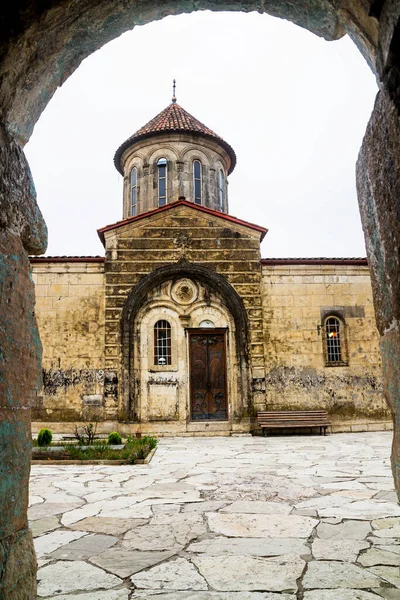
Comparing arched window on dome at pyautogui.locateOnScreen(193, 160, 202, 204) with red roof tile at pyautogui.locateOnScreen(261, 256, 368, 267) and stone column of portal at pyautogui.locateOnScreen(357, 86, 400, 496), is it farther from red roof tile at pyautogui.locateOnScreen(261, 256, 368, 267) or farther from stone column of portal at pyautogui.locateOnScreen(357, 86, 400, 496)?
stone column of portal at pyautogui.locateOnScreen(357, 86, 400, 496)

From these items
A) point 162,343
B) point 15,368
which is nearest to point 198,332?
point 162,343

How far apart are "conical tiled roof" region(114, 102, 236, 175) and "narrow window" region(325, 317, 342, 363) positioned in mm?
8766

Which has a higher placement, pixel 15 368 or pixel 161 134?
pixel 161 134

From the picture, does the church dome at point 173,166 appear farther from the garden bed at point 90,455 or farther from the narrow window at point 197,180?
the garden bed at point 90,455

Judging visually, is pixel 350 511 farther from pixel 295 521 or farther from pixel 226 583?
pixel 226 583

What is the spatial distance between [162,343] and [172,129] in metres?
8.91

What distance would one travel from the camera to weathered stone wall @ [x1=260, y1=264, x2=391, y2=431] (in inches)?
591

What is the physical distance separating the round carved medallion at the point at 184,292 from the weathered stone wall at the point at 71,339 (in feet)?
7.19

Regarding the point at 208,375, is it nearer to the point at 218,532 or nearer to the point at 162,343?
the point at 162,343

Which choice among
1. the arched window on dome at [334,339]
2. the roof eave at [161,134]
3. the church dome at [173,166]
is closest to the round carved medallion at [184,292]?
the arched window on dome at [334,339]

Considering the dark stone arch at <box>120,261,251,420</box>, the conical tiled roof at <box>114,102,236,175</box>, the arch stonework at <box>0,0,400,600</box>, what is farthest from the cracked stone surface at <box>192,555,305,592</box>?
the conical tiled roof at <box>114,102,236,175</box>

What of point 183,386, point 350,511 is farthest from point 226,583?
point 183,386

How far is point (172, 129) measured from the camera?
19547 mm

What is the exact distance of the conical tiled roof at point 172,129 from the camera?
19703mm
